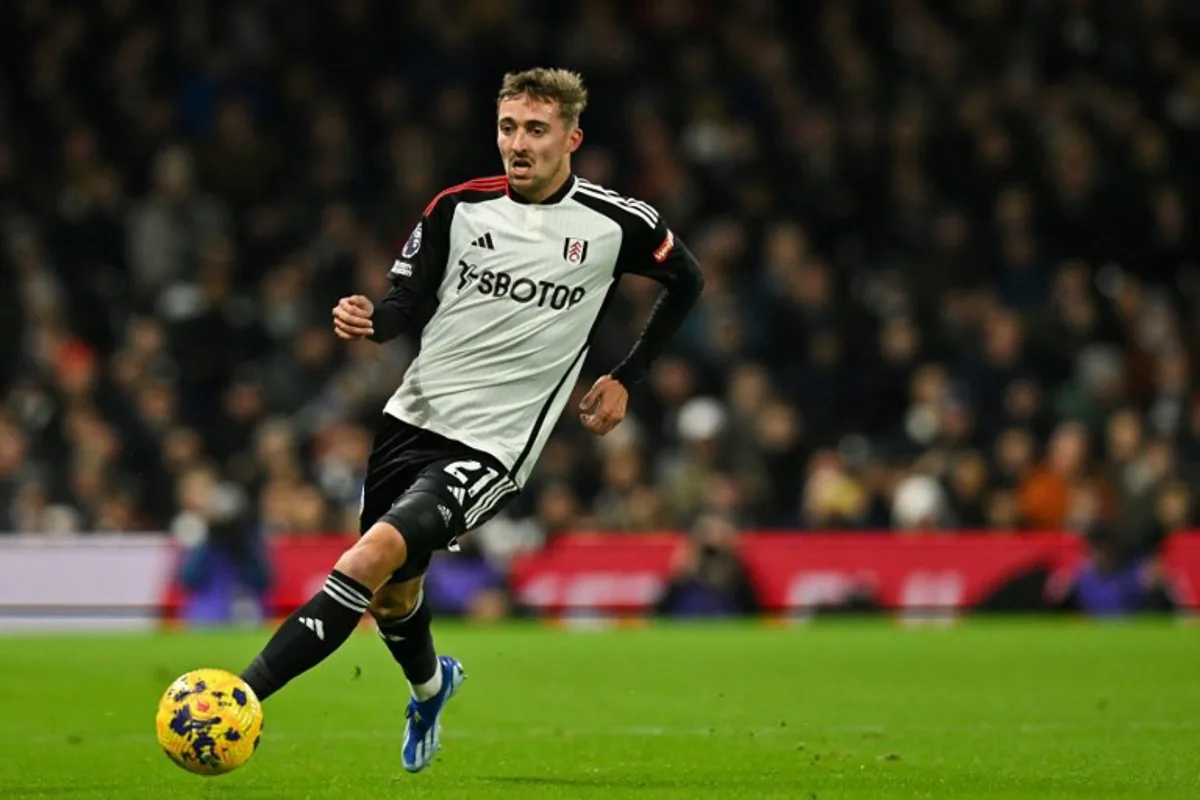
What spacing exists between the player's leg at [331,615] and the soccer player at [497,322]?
1.21 ft

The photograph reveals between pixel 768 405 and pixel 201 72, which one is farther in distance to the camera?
pixel 201 72

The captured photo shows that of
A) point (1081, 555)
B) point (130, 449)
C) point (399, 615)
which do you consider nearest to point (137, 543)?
point (130, 449)

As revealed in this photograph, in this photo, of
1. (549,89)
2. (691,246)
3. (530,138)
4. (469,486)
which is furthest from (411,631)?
(691,246)

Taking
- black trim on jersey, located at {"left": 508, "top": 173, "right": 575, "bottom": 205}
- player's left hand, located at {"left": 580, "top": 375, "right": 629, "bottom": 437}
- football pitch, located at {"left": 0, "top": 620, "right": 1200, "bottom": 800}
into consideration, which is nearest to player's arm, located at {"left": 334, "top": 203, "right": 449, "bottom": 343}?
black trim on jersey, located at {"left": 508, "top": 173, "right": 575, "bottom": 205}

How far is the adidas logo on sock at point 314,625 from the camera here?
23.1 feet

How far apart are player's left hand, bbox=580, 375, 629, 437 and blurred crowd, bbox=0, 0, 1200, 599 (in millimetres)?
9906

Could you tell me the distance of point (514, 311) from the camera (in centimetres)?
783

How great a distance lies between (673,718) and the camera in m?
10.1

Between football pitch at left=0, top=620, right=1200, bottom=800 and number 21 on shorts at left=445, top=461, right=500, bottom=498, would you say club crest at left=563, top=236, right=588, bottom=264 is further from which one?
football pitch at left=0, top=620, right=1200, bottom=800

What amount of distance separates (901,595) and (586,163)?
17.1ft

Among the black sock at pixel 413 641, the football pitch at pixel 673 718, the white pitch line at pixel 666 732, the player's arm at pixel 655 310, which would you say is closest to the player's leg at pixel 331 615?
the football pitch at pixel 673 718

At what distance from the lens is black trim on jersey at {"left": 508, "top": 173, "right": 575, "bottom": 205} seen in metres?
7.92

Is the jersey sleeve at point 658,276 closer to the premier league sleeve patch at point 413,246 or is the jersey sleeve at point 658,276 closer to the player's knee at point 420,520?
the premier league sleeve patch at point 413,246

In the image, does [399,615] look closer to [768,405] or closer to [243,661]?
[243,661]
